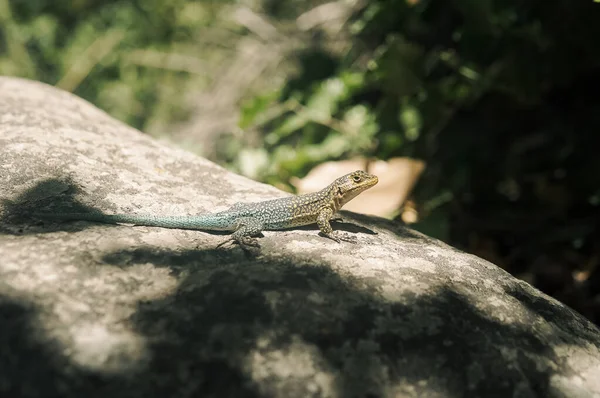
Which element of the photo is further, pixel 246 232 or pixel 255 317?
pixel 246 232

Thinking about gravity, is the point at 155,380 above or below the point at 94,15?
below

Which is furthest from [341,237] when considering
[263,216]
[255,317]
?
[255,317]

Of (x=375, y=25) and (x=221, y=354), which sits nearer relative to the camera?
(x=221, y=354)

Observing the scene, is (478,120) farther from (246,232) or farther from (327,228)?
(246,232)

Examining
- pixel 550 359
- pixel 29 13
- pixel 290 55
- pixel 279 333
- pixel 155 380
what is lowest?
pixel 155 380

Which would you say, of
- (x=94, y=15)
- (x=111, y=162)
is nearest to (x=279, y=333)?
(x=111, y=162)

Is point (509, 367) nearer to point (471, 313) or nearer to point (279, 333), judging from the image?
point (471, 313)

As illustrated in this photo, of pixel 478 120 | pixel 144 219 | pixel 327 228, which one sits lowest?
pixel 144 219
